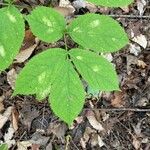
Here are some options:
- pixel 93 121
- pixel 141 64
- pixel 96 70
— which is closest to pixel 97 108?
pixel 93 121

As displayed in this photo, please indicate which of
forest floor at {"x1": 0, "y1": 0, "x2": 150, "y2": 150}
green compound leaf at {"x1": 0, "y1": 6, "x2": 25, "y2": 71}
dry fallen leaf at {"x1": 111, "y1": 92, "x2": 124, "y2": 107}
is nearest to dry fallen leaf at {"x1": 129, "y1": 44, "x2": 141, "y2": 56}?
forest floor at {"x1": 0, "y1": 0, "x2": 150, "y2": 150}

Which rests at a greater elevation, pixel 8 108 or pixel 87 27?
pixel 87 27

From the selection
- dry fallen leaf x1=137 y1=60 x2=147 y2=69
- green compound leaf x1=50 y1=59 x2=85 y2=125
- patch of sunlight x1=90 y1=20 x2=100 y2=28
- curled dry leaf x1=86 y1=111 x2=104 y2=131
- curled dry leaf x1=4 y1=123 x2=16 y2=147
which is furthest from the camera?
dry fallen leaf x1=137 y1=60 x2=147 y2=69

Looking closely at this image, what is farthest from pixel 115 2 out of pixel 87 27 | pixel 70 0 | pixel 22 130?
pixel 22 130

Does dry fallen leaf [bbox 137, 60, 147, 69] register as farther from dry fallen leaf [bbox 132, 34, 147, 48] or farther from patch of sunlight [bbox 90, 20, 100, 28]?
patch of sunlight [bbox 90, 20, 100, 28]

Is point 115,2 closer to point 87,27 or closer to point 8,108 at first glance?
point 87,27

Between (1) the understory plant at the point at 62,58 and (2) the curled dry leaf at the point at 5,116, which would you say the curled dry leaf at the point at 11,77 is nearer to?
(2) the curled dry leaf at the point at 5,116

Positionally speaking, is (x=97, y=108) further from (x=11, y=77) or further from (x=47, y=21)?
(x=47, y=21)
